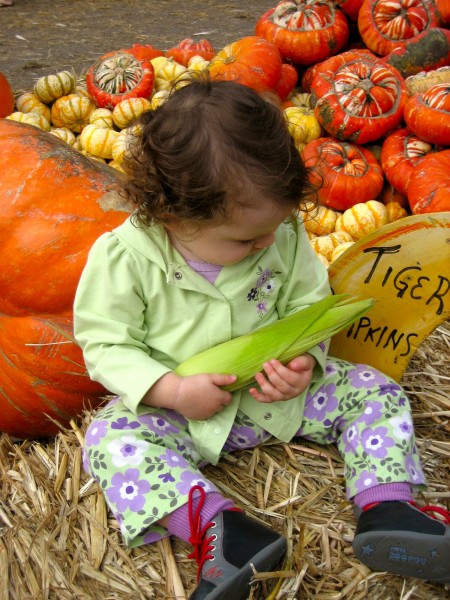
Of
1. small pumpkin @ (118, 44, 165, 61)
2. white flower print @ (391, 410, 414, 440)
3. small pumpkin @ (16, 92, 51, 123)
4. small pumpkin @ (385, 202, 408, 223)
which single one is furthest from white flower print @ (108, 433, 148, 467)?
small pumpkin @ (118, 44, 165, 61)

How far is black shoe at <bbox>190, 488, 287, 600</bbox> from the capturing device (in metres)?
2.04

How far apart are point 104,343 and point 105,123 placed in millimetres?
3222

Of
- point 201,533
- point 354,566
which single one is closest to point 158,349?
point 201,533

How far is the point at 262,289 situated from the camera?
2.59 meters

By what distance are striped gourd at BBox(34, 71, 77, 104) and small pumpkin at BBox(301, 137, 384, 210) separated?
2.01 metres

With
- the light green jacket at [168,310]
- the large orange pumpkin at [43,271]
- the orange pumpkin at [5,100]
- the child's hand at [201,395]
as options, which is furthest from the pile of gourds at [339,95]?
the child's hand at [201,395]

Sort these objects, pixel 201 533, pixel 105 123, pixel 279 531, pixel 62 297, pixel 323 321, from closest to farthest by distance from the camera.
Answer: pixel 201 533 → pixel 279 531 → pixel 323 321 → pixel 62 297 → pixel 105 123

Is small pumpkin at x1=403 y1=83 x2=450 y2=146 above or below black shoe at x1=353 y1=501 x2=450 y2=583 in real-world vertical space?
above

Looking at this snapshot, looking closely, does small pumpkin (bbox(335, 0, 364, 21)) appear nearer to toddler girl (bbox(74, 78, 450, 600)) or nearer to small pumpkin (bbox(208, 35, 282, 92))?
small pumpkin (bbox(208, 35, 282, 92))

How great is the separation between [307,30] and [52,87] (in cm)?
197

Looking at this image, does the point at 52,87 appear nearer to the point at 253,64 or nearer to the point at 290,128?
the point at 253,64

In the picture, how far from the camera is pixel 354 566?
2248 mm

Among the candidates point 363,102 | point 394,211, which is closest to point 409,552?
point 394,211

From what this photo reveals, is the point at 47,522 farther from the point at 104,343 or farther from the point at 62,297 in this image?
the point at 62,297
